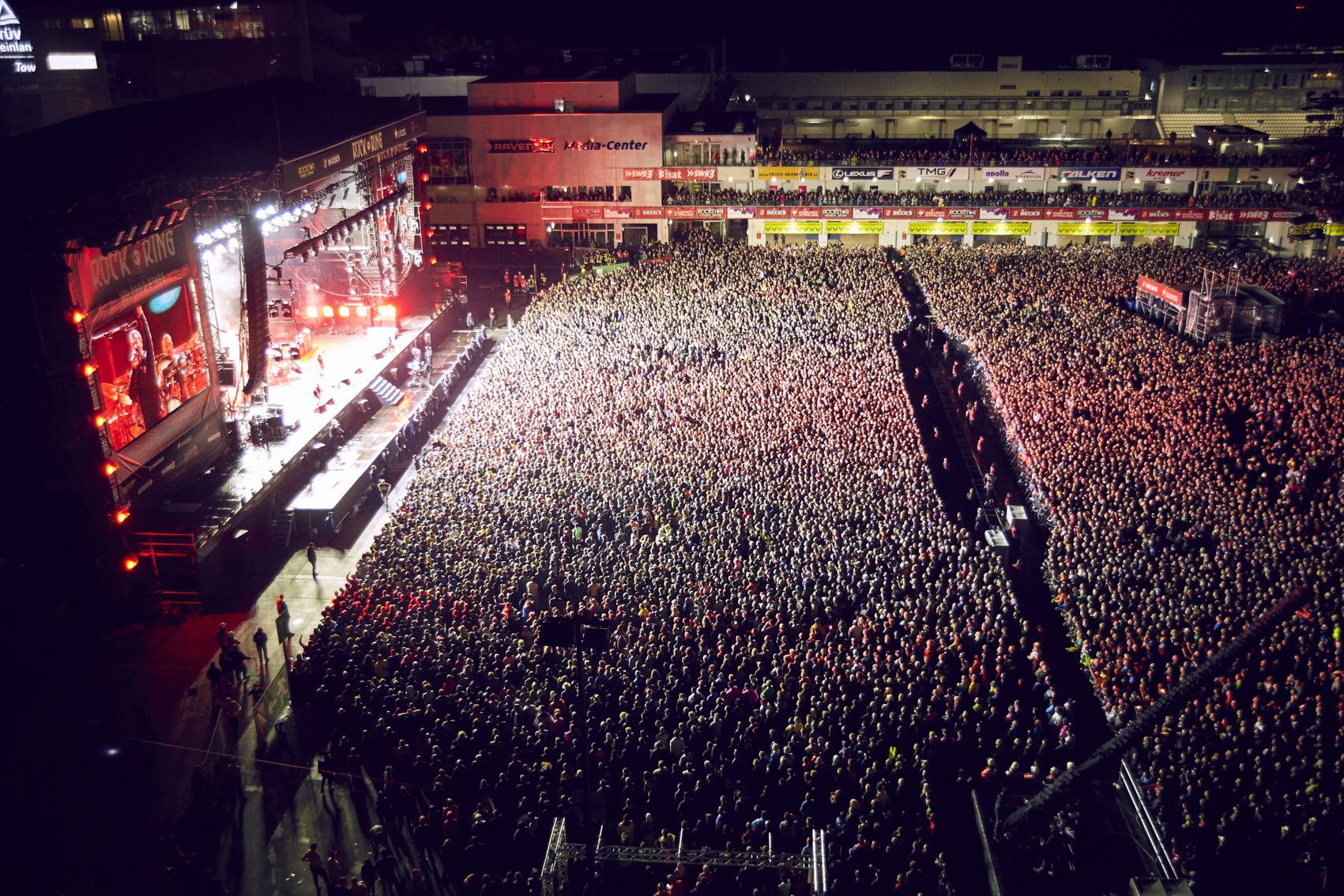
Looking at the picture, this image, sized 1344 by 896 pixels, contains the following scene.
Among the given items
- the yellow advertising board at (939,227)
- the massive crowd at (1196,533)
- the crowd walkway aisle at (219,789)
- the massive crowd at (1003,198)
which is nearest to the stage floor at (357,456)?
the crowd walkway aisle at (219,789)

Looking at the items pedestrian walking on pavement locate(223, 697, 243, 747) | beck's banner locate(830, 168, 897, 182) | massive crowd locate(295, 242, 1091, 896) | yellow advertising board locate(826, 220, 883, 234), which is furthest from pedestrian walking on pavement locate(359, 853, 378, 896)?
beck's banner locate(830, 168, 897, 182)

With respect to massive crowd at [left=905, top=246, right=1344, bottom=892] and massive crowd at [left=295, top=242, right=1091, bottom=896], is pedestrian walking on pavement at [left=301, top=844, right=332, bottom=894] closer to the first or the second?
massive crowd at [left=295, top=242, right=1091, bottom=896]

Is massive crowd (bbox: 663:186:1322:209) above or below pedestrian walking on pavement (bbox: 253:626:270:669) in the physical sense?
above

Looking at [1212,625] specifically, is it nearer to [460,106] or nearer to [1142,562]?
[1142,562]

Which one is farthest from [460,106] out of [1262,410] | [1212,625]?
[1212,625]

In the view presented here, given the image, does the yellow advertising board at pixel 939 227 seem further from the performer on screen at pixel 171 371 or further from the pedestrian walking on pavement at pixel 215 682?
the pedestrian walking on pavement at pixel 215 682
